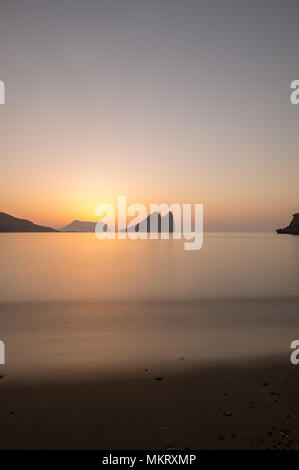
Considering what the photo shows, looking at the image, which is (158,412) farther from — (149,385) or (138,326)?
(138,326)

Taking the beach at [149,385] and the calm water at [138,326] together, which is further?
the calm water at [138,326]

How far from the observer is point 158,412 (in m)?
5.38

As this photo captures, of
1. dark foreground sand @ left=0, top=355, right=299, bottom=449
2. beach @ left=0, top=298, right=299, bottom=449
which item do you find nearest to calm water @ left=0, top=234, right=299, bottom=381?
beach @ left=0, top=298, right=299, bottom=449

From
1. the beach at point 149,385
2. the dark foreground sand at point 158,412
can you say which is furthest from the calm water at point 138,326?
the dark foreground sand at point 158,412

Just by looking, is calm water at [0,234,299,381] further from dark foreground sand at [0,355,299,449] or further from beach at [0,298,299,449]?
dark foreground sand at [0,355,299,449]

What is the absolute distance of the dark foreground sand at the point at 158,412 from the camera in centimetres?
460

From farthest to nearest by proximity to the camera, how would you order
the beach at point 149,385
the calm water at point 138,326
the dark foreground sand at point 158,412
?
1. the calm water at point 138,326
2. the beach at point 149,385
3. the dark foreground sand at point 158,412

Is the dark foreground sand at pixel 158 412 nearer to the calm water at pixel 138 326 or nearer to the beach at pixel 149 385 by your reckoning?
the beach at pixel 149 385

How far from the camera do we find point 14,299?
18062 millimetres

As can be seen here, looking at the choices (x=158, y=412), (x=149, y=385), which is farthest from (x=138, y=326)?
(x=158, y=412)
